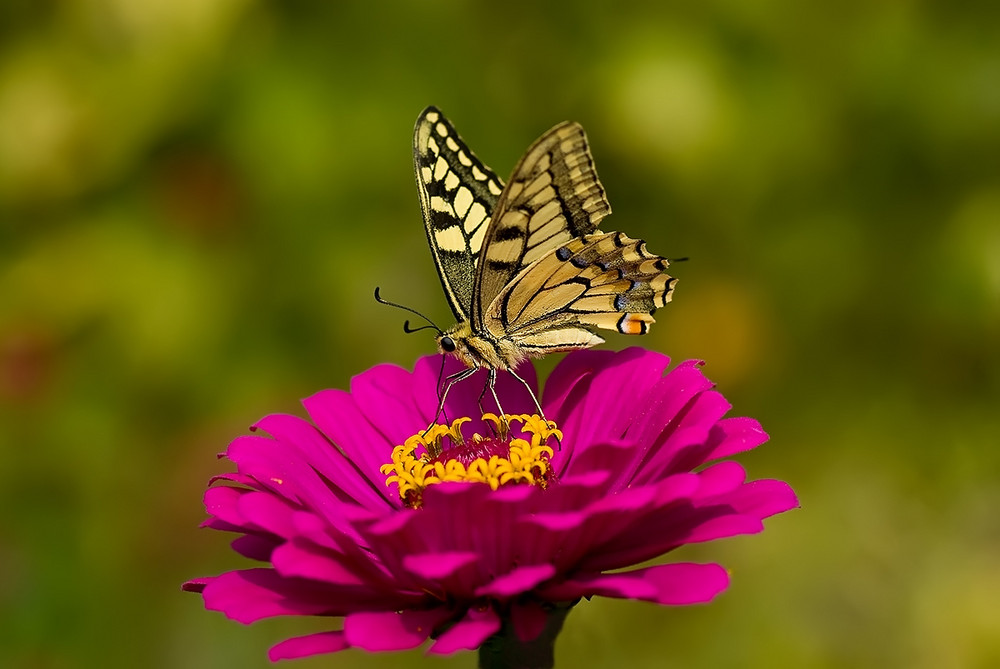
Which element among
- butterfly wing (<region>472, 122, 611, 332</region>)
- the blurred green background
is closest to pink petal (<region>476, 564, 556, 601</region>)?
butterfly wing (<region>472, 122, 611, 332</region>)

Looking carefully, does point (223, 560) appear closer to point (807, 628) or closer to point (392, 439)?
point (392, 439)

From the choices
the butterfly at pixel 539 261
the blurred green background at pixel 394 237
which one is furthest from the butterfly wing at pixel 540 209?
the blurred green background at pixel 394 237

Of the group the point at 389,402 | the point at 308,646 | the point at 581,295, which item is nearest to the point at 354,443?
the point at 389,402

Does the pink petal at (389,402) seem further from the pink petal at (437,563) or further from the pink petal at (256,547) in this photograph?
the pink petal at (437,563)

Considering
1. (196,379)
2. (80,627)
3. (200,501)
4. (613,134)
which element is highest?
(613,134)

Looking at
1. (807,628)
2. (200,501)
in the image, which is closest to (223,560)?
(200,501)

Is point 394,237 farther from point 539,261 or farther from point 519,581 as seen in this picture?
point 519,581
